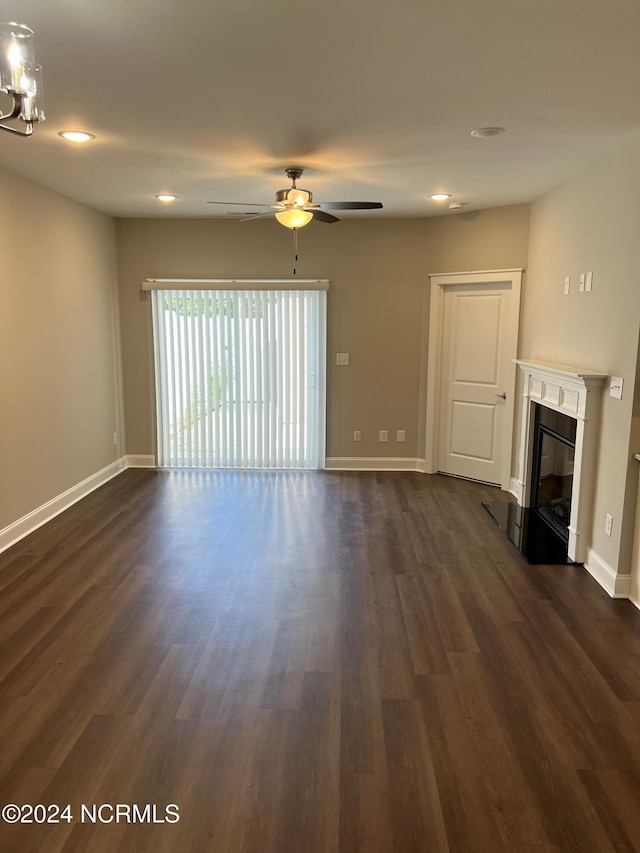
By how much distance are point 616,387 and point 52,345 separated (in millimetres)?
4209

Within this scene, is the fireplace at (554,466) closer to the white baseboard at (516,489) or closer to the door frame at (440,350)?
the white baseboard at (516,489)

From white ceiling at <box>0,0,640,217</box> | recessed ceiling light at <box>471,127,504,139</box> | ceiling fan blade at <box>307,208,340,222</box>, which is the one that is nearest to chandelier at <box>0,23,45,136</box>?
white ceiling at <box>0,0,640,217</box>

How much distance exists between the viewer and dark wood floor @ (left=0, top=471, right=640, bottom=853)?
1.91 m

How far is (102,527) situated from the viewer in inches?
181

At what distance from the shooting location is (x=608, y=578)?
11.8ft

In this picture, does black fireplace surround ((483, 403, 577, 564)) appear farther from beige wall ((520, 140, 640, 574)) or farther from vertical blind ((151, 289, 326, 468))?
vertical blind ((151, 289, 326, 468))

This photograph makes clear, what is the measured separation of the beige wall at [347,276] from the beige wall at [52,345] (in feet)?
1.09

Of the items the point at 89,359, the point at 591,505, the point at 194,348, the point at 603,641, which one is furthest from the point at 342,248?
the point at 603,641

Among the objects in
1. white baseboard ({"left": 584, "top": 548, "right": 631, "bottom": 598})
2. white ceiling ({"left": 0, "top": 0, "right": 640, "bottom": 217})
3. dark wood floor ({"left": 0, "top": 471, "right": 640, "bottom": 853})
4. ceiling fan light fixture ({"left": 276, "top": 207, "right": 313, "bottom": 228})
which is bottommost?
dark wood floor ({"left": 0, "top": 471, "right": 640, "bottom": 853})

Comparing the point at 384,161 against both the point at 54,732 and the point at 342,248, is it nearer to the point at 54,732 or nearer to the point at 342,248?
the point at 342,248

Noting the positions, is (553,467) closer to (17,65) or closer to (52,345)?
(52,345)

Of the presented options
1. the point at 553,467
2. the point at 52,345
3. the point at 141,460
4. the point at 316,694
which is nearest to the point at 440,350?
the point at 553,467

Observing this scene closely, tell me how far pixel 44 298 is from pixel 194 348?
1842mm

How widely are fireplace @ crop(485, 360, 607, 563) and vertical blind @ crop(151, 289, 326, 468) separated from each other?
7.29 feet
